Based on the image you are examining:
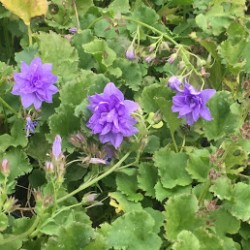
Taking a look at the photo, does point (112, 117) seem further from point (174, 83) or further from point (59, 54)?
point (59, 54)

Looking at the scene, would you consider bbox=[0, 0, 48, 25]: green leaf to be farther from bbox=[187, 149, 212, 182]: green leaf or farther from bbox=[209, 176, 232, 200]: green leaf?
bbox=[209, 176, 232, 200]: green leaf

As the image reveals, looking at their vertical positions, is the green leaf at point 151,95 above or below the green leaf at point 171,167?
above

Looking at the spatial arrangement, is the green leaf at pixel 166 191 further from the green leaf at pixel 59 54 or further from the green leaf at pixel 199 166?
the green leaf at pixel 59 54

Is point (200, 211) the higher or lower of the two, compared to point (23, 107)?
lower

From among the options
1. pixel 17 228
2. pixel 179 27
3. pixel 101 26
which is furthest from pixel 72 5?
pixel 17 228

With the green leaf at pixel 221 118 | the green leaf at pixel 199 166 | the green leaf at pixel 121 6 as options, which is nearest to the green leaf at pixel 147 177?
the green leaf at pixel 199 166

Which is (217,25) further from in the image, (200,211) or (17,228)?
(17,228)

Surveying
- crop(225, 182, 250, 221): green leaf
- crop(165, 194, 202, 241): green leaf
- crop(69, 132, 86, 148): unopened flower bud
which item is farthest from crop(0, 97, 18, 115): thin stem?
crop(225, 182, 250, 221): green leaf

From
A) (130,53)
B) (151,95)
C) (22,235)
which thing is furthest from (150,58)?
(22,235)

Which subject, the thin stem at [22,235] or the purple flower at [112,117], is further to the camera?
the purple flower at [112,117]
